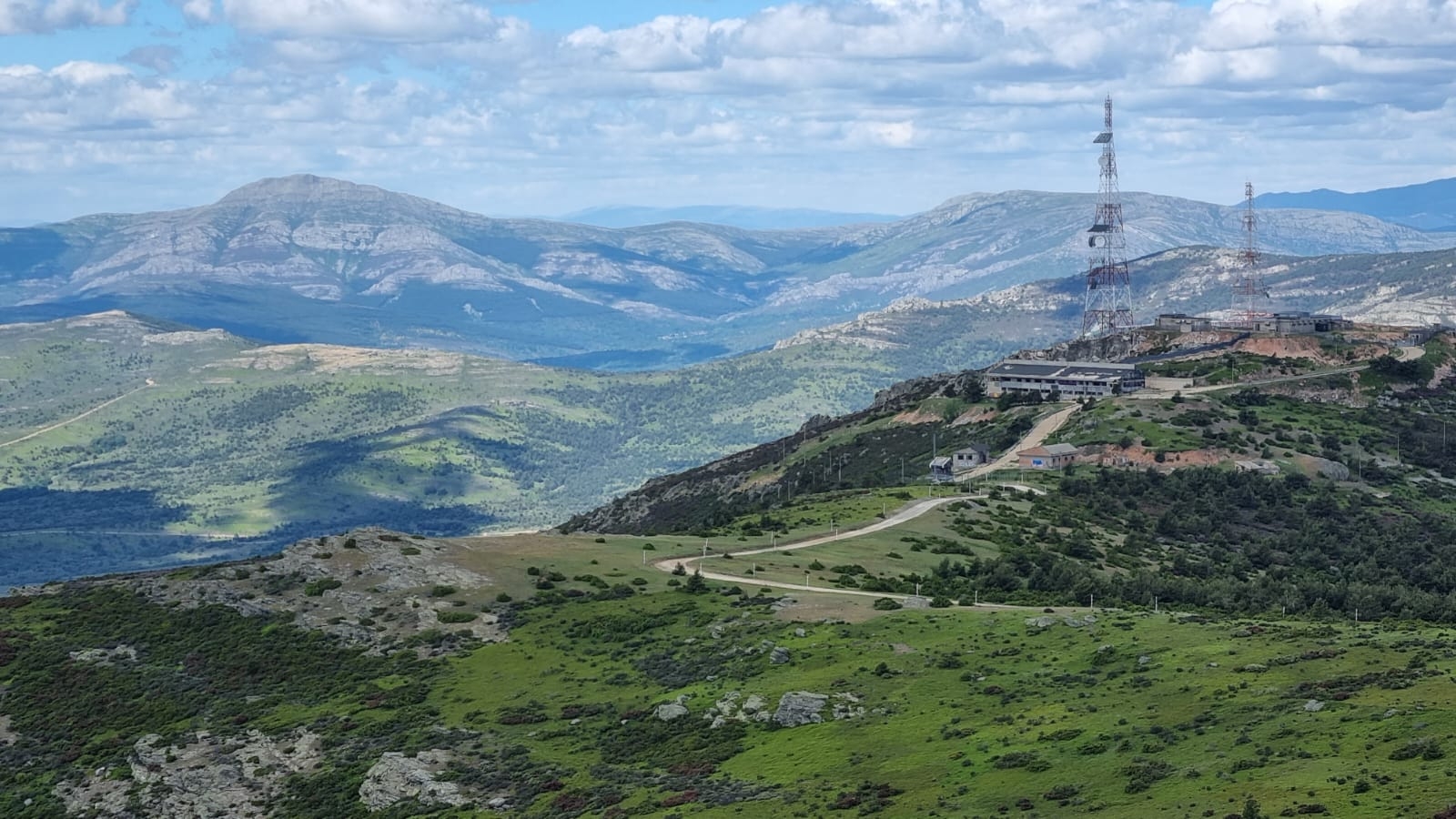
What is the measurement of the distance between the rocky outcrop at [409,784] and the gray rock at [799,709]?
15.9 meters

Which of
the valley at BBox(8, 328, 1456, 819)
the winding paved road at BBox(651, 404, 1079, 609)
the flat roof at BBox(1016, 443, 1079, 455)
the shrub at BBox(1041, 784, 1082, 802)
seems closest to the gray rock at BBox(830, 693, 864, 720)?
the valley at BBox(8, 328, 1456, 819)

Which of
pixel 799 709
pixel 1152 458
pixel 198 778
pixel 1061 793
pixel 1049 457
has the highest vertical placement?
pixel 1061 793

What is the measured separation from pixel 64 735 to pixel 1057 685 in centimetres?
5951

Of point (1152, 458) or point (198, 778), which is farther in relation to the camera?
point (1152, 458)

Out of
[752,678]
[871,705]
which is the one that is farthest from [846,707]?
[752,678]

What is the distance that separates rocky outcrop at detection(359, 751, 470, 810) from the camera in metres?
79.9

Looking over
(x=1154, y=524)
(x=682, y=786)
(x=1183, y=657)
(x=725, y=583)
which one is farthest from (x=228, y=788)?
(x=1154, y=524)

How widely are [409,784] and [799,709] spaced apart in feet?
64.8

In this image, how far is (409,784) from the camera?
8162 centimetres

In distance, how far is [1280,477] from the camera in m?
181

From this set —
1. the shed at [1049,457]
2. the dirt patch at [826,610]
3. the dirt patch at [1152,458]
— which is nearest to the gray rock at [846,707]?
the dirt patch at [826,610]

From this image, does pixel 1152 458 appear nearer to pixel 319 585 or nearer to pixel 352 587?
pixel 352 587

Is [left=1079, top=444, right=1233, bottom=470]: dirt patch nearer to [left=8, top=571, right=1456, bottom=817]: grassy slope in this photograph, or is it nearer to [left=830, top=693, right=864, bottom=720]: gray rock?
[left=8, top=571, right=1456, bottom=817]: grassy slope

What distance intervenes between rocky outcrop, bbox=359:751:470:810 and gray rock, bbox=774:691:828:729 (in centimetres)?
1588
